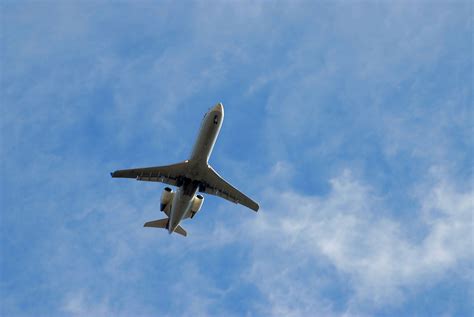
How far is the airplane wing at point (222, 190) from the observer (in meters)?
65.3

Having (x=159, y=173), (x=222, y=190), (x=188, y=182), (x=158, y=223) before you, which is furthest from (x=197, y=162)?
(x=158, y=223)

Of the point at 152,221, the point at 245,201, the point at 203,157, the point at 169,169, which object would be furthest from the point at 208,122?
the point at 152,221

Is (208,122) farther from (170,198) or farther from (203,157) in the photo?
(170,198)

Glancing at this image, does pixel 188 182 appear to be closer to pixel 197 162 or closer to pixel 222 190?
pixel 197 162

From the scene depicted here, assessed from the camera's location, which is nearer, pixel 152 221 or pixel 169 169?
→ pixel 169 169

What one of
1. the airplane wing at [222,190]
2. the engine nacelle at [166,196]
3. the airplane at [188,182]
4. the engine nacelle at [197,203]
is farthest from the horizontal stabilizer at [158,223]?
the airplane wing at [222,190]

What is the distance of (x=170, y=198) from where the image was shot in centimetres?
6625

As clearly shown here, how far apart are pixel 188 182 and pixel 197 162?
3392mm

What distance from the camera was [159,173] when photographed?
6544cm

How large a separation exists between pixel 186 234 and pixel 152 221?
557cm

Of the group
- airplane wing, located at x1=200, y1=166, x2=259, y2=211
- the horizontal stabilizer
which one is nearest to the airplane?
airplane wing, located at x1=200, y1=166, x2=259, y2=211

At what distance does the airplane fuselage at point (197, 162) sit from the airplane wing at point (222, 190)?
4.28 ft

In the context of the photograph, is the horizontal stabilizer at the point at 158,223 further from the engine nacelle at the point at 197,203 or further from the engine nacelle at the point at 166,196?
the engine nacelle at the point at 197,203

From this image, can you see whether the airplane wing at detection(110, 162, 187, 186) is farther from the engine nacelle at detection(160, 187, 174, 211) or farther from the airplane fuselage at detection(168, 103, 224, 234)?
the airplane fuselage at detection(168, 103, 224, 234)
